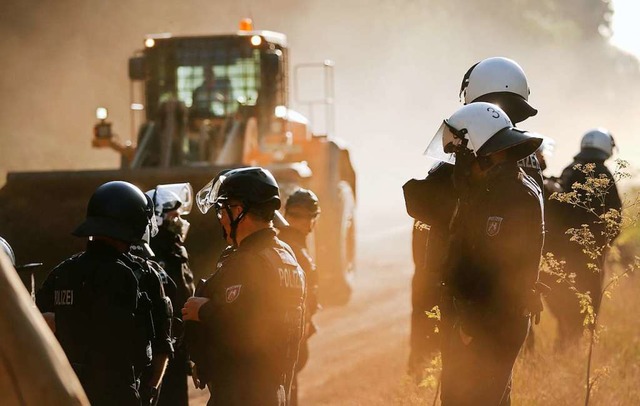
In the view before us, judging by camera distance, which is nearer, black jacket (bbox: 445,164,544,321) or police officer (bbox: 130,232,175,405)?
black jacket (bbox: 445,164,544,321)

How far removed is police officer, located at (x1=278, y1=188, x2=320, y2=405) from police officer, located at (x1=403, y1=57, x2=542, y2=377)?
2.09 ft

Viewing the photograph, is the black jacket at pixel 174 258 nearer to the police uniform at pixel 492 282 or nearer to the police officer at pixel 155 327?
the police officer at pixel 155 327

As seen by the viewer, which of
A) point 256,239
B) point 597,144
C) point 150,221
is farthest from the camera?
point 597,144

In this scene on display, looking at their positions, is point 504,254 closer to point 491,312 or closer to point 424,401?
point 491,312

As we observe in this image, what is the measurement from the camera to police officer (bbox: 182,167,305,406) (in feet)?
13.9

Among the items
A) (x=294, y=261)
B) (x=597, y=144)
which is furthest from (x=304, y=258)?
(x=597, y=144)

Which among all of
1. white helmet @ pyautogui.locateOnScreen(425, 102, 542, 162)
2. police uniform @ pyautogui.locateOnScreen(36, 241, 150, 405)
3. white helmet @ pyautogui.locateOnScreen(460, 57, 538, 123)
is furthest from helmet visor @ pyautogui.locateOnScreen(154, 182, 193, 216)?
white helmet @ pyautogui.locateOnScreen(425, 102, 542, 162)

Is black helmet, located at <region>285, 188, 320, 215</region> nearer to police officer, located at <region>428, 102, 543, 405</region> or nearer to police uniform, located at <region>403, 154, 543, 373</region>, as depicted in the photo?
police uniform, located at <region>403, 154, 543, 373</region>

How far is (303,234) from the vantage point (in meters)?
7.58

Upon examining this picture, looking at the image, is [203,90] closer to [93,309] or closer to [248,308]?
[93,309]

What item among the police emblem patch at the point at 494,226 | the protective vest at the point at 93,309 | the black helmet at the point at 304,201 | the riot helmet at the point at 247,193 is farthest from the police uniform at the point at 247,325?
the black helmet at the point at 304,201

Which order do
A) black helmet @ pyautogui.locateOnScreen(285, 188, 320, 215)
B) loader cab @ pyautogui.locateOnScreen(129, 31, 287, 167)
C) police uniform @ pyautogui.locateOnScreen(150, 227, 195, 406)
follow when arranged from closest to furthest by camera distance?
police uniform @ pyautogui.locateOnScreen(150, 227, 195, 406) → black helmet @ pyautogui.locateOnScreen(285, 188, 320, 215) → loader cab @ pyautogui.locateOnScreen(129, 31, 287, 167)

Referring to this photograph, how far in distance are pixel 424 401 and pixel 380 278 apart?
38.5 ft

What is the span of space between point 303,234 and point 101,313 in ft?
9.51
